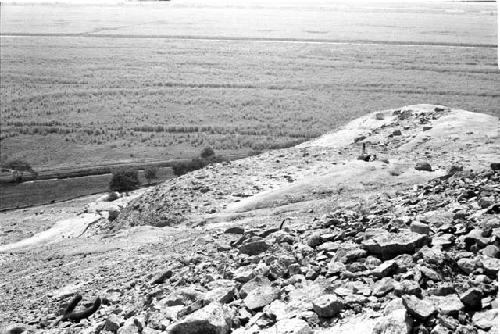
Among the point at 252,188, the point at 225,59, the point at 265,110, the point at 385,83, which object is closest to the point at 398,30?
the point at 225,59

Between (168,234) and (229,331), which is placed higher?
(229,331)

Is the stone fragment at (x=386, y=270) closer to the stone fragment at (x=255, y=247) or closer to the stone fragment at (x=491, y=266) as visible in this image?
the stone fragment at (x=491, y=266)

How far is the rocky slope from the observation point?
6500 mm

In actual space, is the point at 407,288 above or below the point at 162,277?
above

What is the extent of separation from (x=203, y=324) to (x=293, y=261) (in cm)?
179

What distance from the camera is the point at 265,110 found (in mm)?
54312

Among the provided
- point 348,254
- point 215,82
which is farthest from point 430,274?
point 215,82

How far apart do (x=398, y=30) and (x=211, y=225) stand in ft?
348

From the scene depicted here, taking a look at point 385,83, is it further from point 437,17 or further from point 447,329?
point 437,17

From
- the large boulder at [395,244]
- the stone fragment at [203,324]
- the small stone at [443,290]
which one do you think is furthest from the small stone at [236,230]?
the small stone at [443,290]

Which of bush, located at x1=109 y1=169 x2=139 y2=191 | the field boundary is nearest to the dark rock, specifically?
bush, located at x1=109 y1=169 x2=139 y2=191

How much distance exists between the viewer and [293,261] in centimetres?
818

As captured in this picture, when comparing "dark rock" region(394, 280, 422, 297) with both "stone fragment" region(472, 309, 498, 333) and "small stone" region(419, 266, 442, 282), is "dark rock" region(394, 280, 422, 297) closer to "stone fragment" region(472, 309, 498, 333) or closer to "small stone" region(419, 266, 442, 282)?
"small stone" region(419, 266, 442, 282)

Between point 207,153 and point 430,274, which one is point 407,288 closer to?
point 430,274
